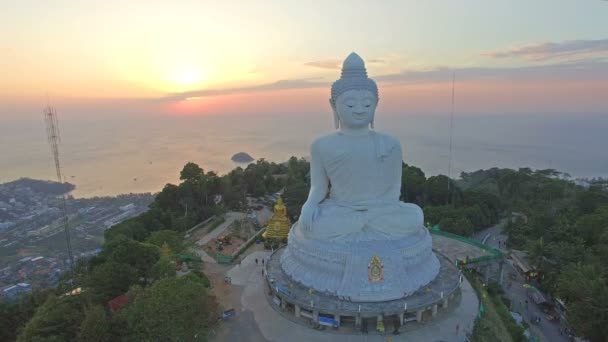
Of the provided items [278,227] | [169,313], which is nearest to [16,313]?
[169,313]

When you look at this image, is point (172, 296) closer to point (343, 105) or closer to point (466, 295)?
point (343, 105)

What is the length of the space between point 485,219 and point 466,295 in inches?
565

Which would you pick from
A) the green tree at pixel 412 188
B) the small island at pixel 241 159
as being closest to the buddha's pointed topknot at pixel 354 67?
the green tree at pixel 412 188

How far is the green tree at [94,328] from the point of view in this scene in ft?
37.8

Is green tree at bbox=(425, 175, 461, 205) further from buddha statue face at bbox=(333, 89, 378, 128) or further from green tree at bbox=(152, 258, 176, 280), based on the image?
green tree at bbox=(152, 258, 176, 280)

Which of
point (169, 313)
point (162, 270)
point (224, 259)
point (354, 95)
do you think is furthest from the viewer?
point (224, 259)

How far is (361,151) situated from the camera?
617 inches

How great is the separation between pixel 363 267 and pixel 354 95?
20.6 ft

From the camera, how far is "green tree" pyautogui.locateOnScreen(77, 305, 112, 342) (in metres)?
11.5

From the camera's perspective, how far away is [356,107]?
1546 cm

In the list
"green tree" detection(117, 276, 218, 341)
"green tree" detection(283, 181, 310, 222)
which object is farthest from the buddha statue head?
"green tree" detection(283, 181, 310, 222)

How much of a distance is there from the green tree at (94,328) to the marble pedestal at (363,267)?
6.66 metres

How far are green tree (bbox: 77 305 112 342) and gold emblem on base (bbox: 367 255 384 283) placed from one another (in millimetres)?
8379

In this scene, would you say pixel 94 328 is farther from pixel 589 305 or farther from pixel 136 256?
pixel 589 305
